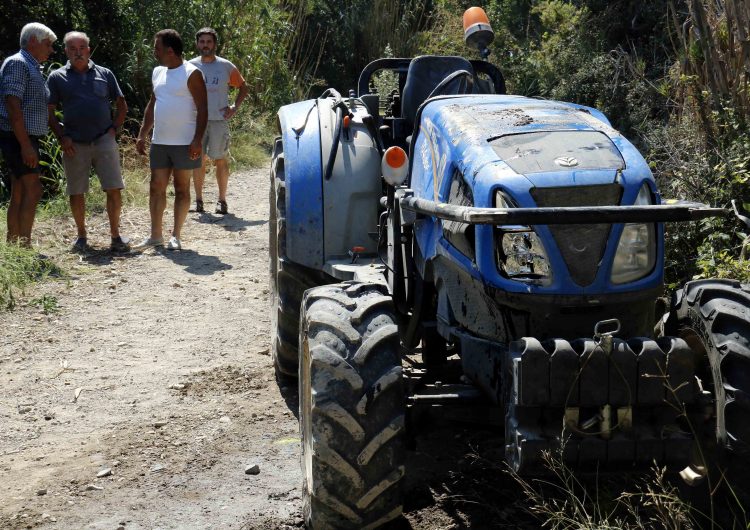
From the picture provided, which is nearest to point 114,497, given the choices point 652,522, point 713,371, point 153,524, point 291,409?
point 153,524

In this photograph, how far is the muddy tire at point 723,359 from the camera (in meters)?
3.69

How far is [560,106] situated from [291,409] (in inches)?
85.0

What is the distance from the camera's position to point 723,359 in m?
3.72

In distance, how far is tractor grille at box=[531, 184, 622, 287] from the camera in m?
3.82

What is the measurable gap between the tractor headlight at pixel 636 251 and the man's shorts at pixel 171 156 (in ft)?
20.0

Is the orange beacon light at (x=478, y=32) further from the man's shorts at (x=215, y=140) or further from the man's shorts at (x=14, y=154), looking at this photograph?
the man's shorts at (x=215, y=140)

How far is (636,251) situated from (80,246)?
21.4 ft

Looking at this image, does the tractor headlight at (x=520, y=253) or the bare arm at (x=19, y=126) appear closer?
the tractor headlight at (x=520, y=253)

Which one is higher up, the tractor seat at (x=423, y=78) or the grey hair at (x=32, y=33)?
the grey hair at (x=32, y=33)

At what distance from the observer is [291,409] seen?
557cm

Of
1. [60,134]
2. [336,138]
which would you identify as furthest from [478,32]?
[60,134]

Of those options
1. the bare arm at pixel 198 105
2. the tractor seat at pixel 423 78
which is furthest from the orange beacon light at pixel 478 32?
the bare arm at pixel 198 105

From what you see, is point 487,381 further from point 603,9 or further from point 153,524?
point 603,9

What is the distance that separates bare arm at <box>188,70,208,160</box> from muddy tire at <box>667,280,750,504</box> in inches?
237
